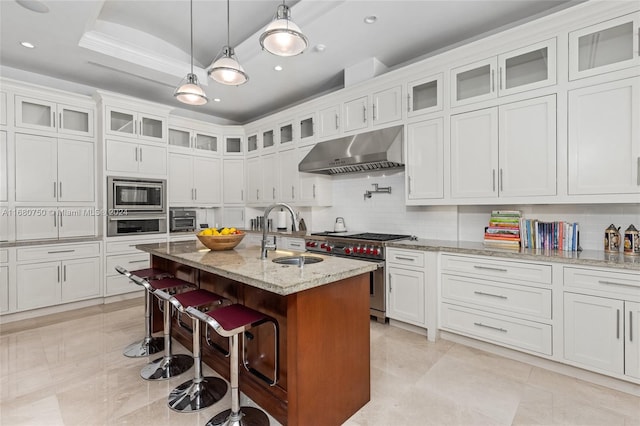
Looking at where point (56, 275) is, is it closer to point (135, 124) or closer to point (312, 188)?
point (135, 124)

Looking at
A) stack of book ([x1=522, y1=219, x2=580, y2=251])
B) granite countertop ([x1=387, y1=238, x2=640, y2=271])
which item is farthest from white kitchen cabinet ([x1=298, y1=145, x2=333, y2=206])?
stack of book ([x1=522, y1=219, x2=580, y2=251])

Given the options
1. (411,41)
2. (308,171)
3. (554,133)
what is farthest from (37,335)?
(554,133)

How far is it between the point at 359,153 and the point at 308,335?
7.95ft

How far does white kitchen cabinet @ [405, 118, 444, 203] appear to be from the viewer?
3.23 meters

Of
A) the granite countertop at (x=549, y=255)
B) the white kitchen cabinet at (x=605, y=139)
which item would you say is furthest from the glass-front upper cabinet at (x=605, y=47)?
the granite countertop at (x=549, y=255)

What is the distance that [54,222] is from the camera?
4062 millimetres

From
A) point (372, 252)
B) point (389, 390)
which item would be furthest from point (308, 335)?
point (372, 252)

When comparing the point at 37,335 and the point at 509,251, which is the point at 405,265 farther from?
the point at 37,335

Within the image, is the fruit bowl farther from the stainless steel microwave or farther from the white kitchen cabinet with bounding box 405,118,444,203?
the stainless steel microwave

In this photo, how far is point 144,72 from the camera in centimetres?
399

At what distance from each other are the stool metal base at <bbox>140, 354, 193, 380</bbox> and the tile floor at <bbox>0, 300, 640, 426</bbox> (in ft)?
0.22

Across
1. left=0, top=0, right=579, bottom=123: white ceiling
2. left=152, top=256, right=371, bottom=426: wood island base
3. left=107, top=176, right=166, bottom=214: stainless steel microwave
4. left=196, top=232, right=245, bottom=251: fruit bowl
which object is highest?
left=0, top=0, right=579, bottom=123: white ceiling

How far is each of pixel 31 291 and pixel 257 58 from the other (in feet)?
12.5

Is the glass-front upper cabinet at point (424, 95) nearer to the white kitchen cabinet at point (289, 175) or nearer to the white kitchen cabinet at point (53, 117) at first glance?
the white kitchen cabinet at point (289, 175)
